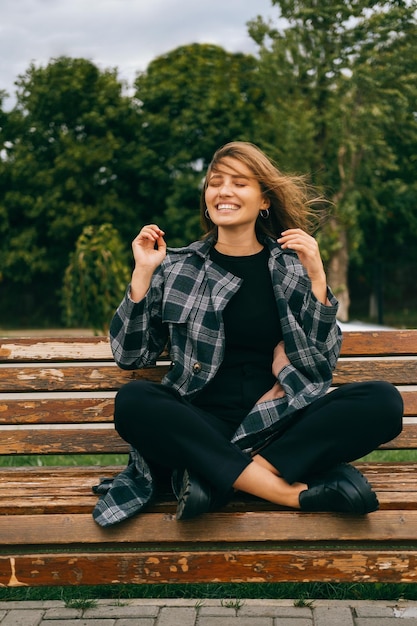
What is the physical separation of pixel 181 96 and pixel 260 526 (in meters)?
26.0

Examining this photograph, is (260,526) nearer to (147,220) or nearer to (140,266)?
(140,266)

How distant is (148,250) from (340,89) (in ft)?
58.1

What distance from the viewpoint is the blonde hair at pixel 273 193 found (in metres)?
3.35

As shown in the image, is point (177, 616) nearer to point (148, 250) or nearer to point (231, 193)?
point (148, 250)

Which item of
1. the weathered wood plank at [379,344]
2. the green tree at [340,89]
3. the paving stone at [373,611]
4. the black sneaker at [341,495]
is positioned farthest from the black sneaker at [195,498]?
the green tree at [340,89]

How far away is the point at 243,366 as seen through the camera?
3.26m

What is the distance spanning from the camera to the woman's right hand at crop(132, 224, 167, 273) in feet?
10.5

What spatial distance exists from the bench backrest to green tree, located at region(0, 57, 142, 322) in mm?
23293

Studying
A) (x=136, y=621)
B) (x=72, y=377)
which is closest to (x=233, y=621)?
(x=136, y=621)

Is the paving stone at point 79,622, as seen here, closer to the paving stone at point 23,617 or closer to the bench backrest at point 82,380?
the paving stone at point 23,617

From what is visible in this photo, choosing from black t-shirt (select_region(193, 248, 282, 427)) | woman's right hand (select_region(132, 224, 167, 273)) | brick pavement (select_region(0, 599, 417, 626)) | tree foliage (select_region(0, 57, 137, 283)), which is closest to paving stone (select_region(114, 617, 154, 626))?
brick pavement (select_region(0, 599, 417, 626))

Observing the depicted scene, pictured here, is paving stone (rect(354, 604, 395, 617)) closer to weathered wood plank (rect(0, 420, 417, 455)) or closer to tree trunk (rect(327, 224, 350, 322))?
weathered wood plank (rect(0, 420, 417, 455))

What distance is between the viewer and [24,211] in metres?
27.9

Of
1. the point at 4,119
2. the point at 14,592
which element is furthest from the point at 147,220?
the point at 14,592
